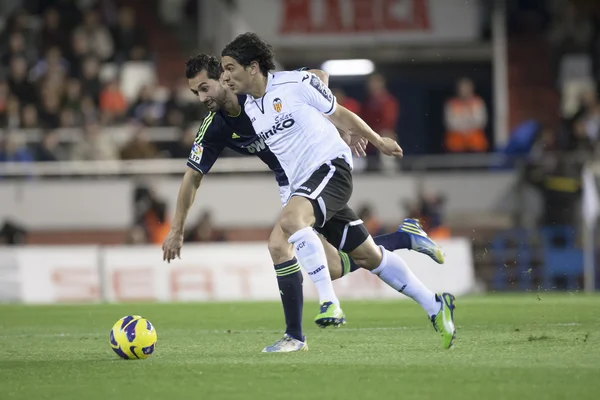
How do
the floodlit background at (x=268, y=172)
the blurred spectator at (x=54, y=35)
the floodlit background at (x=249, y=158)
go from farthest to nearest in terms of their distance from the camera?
the blurred spectator at (x=54, y=35), the floodlit background at (x=249, y=158), the floodlit background at (x=268, y=172)

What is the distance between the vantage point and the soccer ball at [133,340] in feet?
26.8

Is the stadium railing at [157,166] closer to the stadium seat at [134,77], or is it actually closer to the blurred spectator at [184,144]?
the blurred spectator at [184,144]

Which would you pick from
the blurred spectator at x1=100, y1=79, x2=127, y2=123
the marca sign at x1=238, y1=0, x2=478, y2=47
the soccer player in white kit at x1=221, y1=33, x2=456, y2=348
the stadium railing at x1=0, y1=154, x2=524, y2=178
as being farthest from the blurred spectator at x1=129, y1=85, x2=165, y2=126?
the soccer player in white kit at x1=221, y1=33, x2=456, y2=348

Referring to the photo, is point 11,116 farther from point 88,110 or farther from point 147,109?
point 147,109

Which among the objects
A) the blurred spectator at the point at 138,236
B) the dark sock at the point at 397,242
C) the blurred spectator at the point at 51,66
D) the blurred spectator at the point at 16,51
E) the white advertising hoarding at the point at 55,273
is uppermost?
the blurred spectator at the point at 16,51

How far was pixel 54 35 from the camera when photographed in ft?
75.5

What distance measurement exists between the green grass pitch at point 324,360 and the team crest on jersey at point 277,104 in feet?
5.63

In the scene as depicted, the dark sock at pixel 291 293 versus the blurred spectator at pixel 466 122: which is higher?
the blurred spectator at pixel 466 122

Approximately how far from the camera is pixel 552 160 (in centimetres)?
1978

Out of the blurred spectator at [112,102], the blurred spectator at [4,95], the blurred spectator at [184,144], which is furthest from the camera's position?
the blurred spectator at [4,95]

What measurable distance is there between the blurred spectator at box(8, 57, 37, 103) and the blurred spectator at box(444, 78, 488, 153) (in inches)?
296

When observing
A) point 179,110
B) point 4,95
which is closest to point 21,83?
point 4,95

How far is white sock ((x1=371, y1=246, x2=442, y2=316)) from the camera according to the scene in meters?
8.32

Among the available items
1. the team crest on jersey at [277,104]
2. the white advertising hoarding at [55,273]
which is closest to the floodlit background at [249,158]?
the white advertising hoarding at [55,273]
